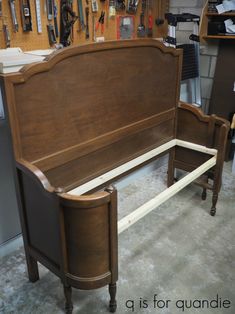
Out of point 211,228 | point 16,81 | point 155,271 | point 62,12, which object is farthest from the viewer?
point 211,228

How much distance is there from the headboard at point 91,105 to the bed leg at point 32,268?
41 centimetres

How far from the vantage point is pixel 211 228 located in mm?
2076

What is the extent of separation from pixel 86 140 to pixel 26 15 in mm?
845

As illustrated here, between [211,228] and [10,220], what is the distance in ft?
4.15

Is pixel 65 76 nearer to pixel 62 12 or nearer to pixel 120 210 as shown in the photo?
pixel 62 12

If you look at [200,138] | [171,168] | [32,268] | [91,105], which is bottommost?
[32,268]

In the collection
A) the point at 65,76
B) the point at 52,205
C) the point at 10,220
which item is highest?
the point at 65,76

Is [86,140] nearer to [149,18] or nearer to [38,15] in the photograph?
[38,15]

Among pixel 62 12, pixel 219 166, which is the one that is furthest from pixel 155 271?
pixel 62 12

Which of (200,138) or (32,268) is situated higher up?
(200,138)

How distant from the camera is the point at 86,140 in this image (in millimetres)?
1558

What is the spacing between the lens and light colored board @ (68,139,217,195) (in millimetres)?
1587

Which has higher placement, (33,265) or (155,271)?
(33,265)

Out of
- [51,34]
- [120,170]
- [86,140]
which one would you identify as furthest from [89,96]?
[51,34]
